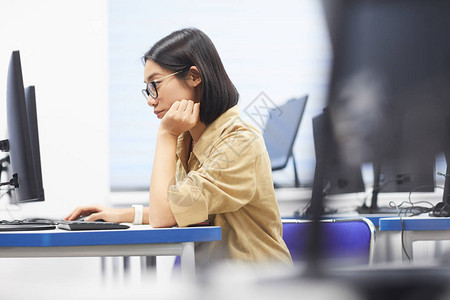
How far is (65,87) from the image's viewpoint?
2850 millimetres

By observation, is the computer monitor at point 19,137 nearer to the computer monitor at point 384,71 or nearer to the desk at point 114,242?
the desk at point 114,242

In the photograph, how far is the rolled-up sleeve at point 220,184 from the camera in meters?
1.08

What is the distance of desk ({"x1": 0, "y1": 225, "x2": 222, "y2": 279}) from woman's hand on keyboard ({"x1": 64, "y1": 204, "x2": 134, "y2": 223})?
315 mm

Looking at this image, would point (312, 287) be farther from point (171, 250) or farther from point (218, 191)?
point (218, 191)

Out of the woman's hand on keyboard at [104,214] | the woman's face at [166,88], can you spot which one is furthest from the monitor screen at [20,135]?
the woman's face at [166,88]

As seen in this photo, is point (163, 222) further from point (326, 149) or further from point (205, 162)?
point (326, 149)

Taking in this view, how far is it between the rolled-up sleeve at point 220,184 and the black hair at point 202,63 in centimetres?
11

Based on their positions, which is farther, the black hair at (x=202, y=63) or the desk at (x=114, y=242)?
the black hair at (x=202, y=63)

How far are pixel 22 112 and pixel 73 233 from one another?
16.7 inches

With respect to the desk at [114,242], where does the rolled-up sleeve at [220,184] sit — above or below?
above

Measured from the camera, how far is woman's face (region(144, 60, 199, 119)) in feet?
4.30

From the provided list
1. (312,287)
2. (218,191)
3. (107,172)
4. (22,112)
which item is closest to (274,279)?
(312,287)

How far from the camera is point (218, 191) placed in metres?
1.11

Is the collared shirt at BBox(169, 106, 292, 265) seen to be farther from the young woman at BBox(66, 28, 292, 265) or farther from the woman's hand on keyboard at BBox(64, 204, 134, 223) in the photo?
the woman's hand on keyboard at BBox(64, 204, 134, 223)
